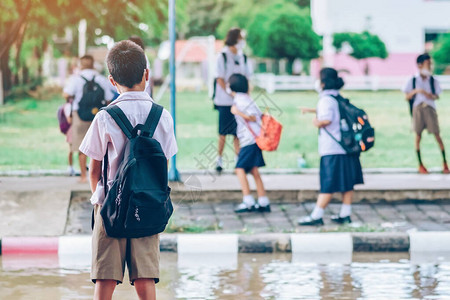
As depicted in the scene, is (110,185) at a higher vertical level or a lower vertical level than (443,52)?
lower

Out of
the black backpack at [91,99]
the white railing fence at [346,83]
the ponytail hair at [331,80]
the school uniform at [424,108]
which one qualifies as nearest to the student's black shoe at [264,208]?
the ponytail hair at [331,80]

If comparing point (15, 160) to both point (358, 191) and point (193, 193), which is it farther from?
point (358, 191)

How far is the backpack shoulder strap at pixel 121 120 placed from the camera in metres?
4.75

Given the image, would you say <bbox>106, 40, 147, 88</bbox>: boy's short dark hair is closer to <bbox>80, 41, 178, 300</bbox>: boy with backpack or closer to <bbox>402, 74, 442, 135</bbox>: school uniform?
<bbox>80, 41, 178, 300</bbox>: boy with backpack

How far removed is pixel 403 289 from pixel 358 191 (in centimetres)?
325

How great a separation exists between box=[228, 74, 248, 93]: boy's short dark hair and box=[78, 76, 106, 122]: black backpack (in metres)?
1.75

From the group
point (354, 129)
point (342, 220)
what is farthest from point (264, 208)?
point (354, 129)

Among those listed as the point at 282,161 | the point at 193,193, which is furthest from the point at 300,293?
the point at 282,161

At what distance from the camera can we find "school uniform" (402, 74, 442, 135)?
1248cm

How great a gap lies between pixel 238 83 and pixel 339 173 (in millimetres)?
1416

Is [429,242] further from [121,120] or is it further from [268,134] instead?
[121,120]

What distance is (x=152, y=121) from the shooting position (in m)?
4.82

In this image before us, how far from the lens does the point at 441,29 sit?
5047cm

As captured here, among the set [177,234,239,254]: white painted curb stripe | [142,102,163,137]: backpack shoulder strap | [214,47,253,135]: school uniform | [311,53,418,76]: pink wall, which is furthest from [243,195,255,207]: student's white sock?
[311,53,418,76]: pink wall
